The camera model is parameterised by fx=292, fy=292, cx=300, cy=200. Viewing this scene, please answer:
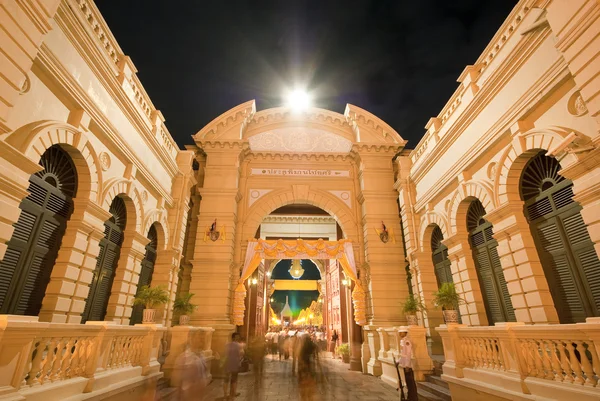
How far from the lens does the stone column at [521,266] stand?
5906 millimetres

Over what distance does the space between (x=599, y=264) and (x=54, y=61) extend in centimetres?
1062

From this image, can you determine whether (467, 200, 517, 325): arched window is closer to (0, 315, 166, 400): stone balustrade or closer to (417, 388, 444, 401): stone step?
(417, 388, 444, 401): stone step

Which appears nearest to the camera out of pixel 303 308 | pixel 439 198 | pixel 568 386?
pixel 568 386

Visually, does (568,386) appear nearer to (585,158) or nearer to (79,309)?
(585,158)

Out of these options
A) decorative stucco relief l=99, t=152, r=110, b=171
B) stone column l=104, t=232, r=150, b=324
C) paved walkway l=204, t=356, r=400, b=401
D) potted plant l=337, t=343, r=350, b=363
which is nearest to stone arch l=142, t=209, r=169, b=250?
stone column l=104, t=232, r=150, b=324

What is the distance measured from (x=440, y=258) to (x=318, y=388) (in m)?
5.92

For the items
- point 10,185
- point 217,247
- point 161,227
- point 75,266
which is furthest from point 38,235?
point 217,247

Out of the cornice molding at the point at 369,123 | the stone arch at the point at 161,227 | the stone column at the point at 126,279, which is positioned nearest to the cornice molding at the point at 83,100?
the stone arch at the point at 161,227

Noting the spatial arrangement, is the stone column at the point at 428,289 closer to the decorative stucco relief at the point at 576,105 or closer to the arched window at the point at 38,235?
the decorative stucco relief at the point at 576,105

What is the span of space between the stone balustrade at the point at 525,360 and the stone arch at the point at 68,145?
8.65 metres

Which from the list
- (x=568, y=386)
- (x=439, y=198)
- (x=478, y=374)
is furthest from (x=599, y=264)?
(x=439, y=198)

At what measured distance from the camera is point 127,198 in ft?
28.0

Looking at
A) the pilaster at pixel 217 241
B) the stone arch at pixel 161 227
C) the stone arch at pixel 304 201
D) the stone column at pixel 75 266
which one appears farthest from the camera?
the stone arch at pixel 304 201

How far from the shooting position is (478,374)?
5574mm
